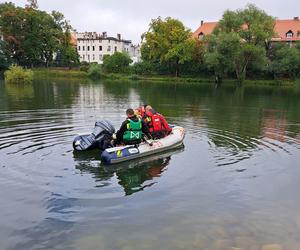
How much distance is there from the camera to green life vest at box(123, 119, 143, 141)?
37.2ft

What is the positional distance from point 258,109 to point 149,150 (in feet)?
54.5

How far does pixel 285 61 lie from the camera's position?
57.2 m

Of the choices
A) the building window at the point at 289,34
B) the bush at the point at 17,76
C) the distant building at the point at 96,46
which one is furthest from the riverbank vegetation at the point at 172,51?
the bush at the point at 17,76

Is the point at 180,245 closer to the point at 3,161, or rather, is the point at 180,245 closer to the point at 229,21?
the point at 3,161

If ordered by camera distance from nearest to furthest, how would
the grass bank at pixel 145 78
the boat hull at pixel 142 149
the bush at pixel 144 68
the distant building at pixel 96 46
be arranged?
1. the boat hull at pixel 142 149
2. the grass bank at pixel 145 78
3. the bush at pixel 144 68
4. the distant building at pixel 96 46

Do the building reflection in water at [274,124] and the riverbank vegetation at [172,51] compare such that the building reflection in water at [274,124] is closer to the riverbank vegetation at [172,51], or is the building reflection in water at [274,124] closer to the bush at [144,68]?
the riverbank vegetation at [172,51]

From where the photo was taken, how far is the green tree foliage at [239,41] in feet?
183

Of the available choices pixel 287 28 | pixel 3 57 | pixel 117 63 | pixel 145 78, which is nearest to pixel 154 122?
pixel 145 78

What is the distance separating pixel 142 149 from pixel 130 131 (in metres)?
0.74

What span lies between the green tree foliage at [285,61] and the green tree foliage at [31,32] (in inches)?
1759

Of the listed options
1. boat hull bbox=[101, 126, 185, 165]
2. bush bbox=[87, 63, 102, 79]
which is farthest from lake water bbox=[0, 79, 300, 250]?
bush bbox=[87, 63, 102, 79]

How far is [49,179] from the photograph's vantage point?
369 inches

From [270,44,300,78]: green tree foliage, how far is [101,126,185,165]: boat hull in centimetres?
4950

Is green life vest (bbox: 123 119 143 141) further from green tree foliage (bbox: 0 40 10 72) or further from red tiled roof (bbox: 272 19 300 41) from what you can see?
red tiled roof (bbox: 272 19 300 41)
